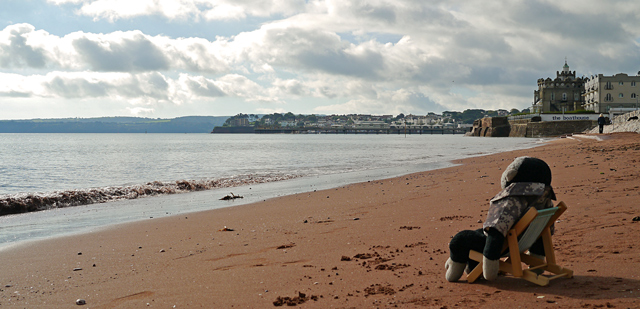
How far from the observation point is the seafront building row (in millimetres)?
95688

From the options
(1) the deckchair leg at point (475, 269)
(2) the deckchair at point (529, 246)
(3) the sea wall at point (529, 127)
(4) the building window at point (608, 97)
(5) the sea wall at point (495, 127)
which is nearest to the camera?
(2) the deckchair at point (529, 246)

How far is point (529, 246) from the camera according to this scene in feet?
14.8

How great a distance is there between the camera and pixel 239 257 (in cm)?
627

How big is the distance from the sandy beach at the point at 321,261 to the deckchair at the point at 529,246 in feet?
0.33

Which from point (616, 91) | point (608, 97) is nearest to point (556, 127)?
point (608, 97)

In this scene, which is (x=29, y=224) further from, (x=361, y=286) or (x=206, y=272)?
(x=361, y=286)

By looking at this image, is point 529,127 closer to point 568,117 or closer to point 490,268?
point 568,117

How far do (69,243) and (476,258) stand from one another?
655cm

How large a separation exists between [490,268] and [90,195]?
1335 cm

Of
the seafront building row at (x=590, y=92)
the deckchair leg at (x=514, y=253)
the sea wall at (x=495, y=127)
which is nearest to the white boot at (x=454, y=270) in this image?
the deckchair leg at (x=514, y=253)

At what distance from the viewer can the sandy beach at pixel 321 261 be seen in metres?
4.34

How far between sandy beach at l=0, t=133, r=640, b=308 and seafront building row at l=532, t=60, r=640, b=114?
322 ft

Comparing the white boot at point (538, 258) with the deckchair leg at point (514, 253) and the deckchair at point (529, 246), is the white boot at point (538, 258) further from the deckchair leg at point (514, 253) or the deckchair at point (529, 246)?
the deckchair leg at point (514, 253)

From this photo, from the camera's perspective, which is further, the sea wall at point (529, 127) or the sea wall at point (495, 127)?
the sea wall at point (495, 127)
